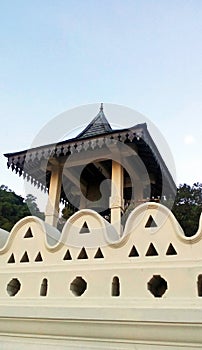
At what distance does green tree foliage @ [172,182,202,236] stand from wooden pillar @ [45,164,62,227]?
9.21ft

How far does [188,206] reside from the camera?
7.67 metres

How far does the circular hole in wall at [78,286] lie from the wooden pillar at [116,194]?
1696 millimetres

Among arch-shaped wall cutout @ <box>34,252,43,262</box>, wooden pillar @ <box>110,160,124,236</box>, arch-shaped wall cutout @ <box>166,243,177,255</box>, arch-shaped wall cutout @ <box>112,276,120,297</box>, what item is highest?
wooden pillar @ <box>110,160,124,236</box>

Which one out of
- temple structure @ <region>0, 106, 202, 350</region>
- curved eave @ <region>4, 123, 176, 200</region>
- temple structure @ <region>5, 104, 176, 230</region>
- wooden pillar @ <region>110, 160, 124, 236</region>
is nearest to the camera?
temple structure @ <region>0, 106, 202, 350</region>

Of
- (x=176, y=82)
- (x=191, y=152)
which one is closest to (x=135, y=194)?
(x=191, y=152)

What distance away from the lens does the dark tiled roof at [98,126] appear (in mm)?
5121

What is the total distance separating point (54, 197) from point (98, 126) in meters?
1.52

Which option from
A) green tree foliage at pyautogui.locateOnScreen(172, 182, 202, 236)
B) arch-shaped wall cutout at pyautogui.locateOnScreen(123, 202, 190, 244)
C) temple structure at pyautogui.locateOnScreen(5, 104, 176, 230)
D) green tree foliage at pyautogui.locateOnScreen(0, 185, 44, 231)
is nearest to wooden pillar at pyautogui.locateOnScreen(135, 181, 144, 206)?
temple structure at pyautogui.locateOnScreen(5, 104, 176, 230)

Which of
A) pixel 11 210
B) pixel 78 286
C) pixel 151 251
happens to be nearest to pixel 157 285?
pixel 151 251

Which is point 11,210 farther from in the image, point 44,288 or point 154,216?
point 154,216

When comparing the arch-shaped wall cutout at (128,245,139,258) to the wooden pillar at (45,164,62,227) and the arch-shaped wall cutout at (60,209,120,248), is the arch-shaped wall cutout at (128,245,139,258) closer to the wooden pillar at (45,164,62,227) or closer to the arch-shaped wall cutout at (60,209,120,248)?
the arch-shaped wall cutout at (60,209,120,248)

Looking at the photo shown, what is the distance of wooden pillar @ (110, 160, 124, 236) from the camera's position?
159 inches

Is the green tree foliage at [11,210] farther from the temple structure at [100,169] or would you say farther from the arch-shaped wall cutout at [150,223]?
the arch-shaped wall cutout at [150,223]

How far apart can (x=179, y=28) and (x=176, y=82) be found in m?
0.84
